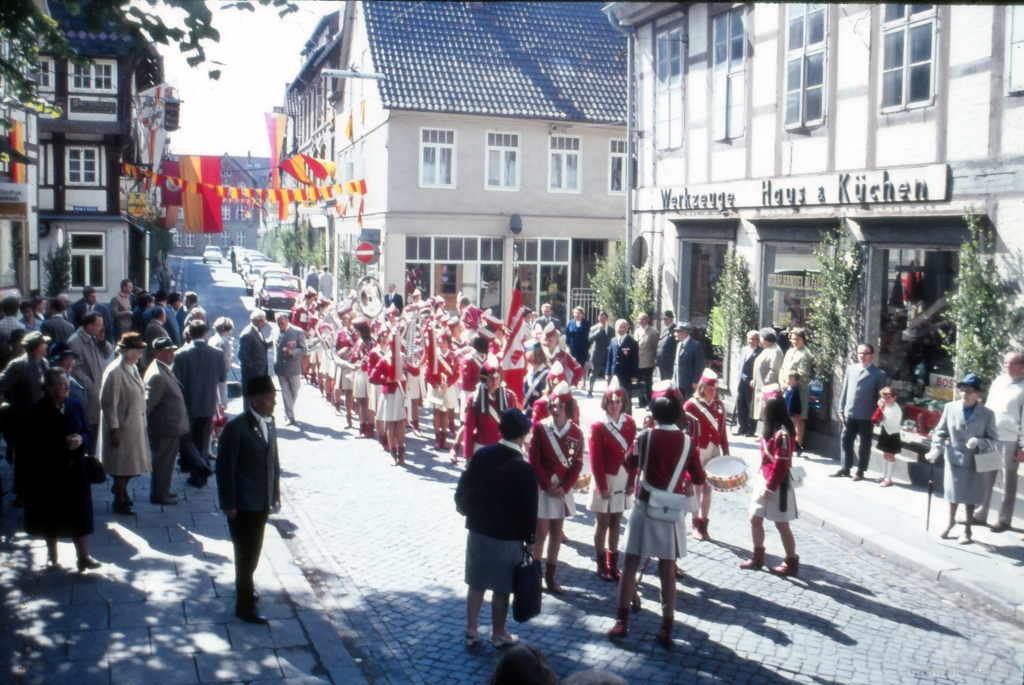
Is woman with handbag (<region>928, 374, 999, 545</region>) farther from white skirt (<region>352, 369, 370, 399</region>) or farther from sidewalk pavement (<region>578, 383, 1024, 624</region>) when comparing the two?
white skirt (<region>352, 369, 370, 399</region>)

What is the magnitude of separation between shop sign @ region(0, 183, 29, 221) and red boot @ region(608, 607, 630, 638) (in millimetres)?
14068

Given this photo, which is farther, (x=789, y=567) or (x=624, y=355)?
(x=624, y=355)

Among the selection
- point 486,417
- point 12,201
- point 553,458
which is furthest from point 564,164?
point 553,458

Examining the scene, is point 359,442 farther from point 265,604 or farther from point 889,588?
point 889,588

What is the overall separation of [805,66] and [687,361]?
468 cm

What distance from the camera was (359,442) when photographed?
14.0m

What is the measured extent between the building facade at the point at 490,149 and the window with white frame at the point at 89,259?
9764 millimetres

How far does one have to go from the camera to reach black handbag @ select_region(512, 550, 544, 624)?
19.7 ft

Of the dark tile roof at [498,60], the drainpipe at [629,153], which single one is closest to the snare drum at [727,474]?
the drainpipe at [629,153]

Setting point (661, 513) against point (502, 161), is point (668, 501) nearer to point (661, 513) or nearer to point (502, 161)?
point (661, 513)

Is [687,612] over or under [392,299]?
under

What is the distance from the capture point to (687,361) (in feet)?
48.1

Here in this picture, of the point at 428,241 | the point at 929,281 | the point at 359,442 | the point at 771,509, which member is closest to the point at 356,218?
the point at 428,241

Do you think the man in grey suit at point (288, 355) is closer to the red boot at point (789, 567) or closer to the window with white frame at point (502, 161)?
the red boot at point (789, 567)
